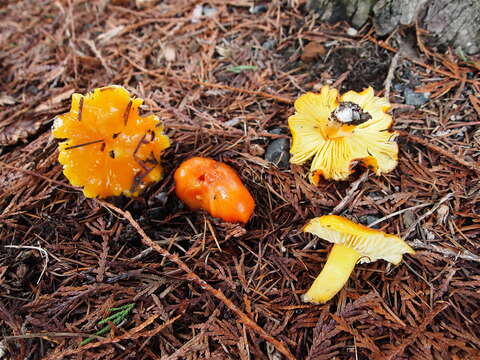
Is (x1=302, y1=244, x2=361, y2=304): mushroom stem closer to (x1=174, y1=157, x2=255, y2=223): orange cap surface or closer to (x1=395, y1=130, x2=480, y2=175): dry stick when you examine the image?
(x1=174, y1=157, x2=255, y2=223): orange cap surface

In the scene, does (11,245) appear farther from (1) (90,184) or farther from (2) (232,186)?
(2) (232,186)

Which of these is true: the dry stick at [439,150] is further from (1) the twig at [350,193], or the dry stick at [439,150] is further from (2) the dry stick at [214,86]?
(2) the dry stick at [214,86]

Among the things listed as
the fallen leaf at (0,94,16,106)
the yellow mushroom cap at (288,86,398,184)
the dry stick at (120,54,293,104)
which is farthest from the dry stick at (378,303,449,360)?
the fallen leaf at (0,94,16,106)

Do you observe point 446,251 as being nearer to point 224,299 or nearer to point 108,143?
point 224,299

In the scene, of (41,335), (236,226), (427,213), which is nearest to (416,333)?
(427,213)

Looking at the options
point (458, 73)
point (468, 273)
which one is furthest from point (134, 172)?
point (458, 73)
